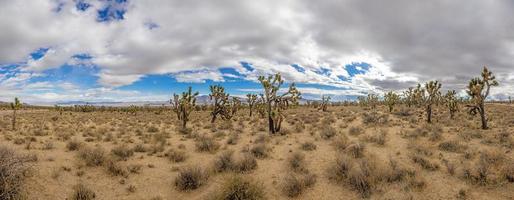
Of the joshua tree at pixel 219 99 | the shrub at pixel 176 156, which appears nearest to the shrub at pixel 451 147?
the shrub at pixel 176 156

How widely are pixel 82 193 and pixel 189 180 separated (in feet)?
10.2

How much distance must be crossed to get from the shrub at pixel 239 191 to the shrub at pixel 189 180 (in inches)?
59.0

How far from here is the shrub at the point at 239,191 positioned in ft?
27.7

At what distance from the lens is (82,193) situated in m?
8.79

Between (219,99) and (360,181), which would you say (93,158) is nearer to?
(360,181)

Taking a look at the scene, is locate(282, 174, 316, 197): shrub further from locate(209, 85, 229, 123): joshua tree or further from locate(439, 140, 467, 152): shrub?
locate(209, 85, 229, 123): joshua tree

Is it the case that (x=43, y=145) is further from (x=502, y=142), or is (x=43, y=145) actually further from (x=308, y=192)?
(x=502, y=142)

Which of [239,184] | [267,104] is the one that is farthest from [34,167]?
[267,104]

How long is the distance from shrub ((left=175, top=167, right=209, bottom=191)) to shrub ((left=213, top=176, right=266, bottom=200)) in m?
1.50

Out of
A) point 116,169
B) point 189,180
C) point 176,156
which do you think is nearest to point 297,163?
point 189,180

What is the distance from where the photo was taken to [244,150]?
14766mm

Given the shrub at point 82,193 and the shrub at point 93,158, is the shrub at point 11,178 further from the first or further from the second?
the shrub at point 93,158

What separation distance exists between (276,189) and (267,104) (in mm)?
11930

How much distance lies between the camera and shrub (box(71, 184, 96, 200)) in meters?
8.70
